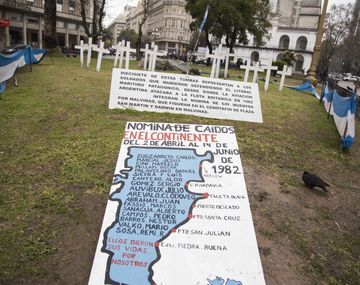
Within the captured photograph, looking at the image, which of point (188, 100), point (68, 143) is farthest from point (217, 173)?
point (68, 143)

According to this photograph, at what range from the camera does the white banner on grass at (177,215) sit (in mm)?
3111

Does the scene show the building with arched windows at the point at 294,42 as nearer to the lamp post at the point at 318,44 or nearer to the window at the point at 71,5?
the window at the point at 71,5

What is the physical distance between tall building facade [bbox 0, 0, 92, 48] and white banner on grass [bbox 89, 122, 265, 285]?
134 feet

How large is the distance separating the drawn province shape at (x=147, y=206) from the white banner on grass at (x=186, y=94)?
1977mm

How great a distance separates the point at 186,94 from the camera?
243 inches

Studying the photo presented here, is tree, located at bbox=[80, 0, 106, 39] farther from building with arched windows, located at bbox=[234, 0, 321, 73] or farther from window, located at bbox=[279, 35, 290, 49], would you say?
window, located at bbox=[279, 35, 290, 49]

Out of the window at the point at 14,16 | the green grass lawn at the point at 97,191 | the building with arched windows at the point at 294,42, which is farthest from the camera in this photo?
the building with arched windows at the point at 294,42

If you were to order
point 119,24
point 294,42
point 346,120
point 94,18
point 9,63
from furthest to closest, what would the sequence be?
point 119,24 → point 294,42 → point 94,18 → point 9,63 → point 346,120

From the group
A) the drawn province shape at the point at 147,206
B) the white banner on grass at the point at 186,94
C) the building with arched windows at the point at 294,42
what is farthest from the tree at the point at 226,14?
the drawn province shape at the point at 147,206

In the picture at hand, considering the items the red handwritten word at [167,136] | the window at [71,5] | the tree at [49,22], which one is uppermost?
the window at [71,5]

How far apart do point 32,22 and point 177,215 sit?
50.5m

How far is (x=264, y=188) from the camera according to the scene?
4.88m

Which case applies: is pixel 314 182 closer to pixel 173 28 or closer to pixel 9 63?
pixel 9 63

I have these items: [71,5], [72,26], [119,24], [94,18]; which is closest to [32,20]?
[71,5]
